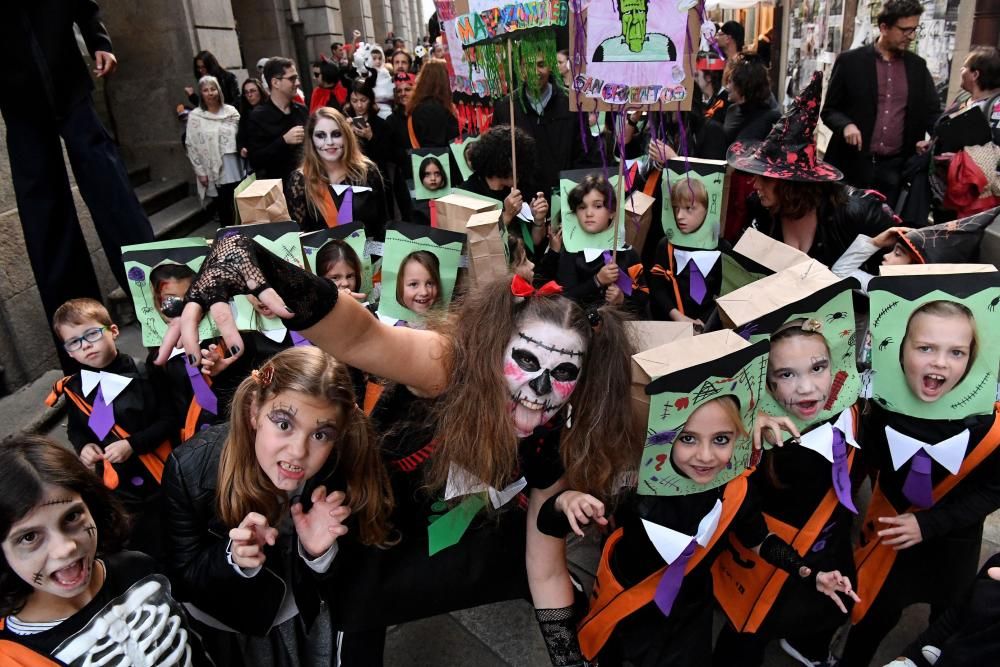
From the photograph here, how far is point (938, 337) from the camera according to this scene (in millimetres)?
1838

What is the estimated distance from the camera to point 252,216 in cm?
303

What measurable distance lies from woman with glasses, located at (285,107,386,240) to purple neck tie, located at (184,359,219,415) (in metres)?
1.31

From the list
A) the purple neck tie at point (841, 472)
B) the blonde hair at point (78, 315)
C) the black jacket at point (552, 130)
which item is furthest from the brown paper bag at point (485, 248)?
the black jacket at point (552, 130)

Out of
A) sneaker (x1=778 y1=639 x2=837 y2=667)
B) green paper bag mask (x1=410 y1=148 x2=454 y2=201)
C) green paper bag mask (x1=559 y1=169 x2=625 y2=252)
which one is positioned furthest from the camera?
green paper bag mask (x1=410 y1=148 x2=454 y2=201)

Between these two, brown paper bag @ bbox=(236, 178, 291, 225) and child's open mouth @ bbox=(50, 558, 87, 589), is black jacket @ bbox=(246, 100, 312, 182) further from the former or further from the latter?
child's open mouth @ bbox=(50, 558, 87, 589)

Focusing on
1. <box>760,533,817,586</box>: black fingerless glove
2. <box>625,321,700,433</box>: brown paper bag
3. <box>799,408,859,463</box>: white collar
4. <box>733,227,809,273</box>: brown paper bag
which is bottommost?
<box>760,533,817,586</box>: black fingerless glove

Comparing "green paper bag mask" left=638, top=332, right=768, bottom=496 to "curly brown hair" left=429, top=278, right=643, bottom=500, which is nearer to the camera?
"green paper bag mask" left=638, top=332, right=768, bottom=496

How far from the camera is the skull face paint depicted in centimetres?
236

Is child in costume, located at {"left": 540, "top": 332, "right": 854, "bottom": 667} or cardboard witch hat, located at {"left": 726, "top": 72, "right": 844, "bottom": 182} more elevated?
cardboard witch hat, located at {"left": 726, "top": 72, "right": 844, "bottom": 182}

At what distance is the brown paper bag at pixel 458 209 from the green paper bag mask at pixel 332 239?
1.26 ft

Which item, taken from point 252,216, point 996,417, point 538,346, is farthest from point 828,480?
point 252,216

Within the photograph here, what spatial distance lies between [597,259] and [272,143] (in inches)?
115

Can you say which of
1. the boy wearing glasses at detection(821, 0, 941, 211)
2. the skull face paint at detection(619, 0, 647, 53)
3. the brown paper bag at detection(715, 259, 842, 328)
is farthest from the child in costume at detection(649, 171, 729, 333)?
the boy wearing glasses at detection(821, 0, 941, 211)

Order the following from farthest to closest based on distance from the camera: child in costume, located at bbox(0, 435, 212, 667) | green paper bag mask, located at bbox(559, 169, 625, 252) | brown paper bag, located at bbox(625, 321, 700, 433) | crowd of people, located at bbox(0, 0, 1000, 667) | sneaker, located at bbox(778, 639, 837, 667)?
1. green paper bag mask, located at bbox(559, 169, 625, 252)
2. sneaker, located at bbox(778, 639, 837, 667)
3. brown paper bag, located at bbox(625, 321, 700, 433)
4. crowd of people, located at bbox(0, 0, 1000, 667)
5. child in costume, located at bbox(0, 435, 212, 667)
